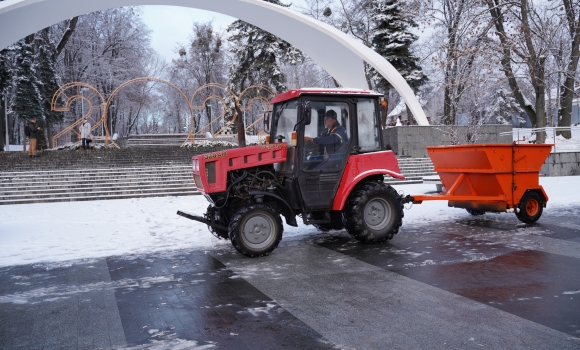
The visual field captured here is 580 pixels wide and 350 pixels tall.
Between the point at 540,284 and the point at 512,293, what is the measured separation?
539 millimetres

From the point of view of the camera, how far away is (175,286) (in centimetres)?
588

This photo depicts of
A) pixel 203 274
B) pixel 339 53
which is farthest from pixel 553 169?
pixel 203 274

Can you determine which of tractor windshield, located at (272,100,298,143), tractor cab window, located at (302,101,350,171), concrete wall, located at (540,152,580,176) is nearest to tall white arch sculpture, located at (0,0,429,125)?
concrete wall, located at (540,152,580,176)

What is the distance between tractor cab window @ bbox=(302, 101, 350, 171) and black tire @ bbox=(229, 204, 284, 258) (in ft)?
3.04

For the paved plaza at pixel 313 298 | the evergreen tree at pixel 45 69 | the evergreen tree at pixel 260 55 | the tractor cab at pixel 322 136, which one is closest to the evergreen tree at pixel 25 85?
the evergreen tree at pixel 45 69

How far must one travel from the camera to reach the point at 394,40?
1235 inches

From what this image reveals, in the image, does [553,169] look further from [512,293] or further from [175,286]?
[175,286]

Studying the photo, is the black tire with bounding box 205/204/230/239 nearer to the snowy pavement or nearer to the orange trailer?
the snowy pavement

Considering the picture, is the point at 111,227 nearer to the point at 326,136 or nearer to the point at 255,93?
the point at 326,136

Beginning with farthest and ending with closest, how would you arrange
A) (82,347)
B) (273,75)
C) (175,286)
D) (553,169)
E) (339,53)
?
(273,75), (339,53), (553,169), (175,286), (82,347)

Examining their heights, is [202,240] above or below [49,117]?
below

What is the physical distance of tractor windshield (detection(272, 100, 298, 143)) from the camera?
305 inches

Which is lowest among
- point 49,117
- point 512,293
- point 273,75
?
point 512,293

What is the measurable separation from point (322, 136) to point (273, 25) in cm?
1604
